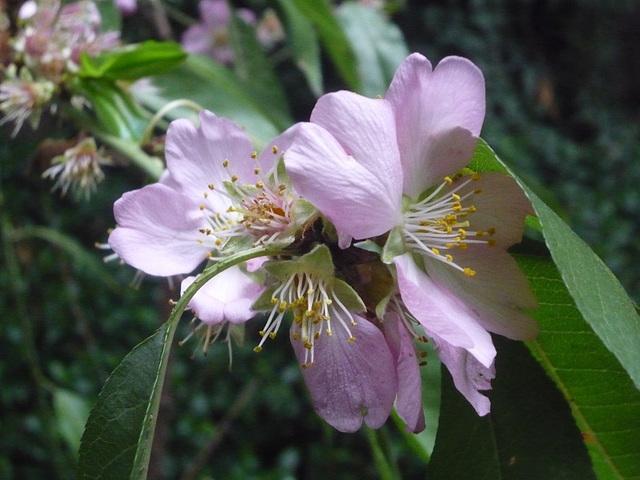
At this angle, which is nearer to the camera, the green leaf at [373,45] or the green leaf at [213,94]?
the green leaf at [213,94]

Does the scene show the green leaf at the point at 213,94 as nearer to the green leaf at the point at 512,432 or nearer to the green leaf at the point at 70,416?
the green leaf at the point at 512,432

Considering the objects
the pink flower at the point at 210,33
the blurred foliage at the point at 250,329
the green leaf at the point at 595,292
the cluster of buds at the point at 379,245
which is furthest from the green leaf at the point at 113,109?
the pink flower at the point at 210,33

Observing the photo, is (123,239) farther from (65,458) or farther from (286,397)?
(286,397)

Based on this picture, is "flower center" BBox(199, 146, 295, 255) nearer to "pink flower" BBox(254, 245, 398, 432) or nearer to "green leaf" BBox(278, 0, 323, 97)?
"pink flower" BBox(254, 245, 398, 432)

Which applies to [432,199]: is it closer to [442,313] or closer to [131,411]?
[442,313]

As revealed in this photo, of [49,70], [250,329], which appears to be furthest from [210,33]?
[49,70]

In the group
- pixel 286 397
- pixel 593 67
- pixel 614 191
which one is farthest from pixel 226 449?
pixel 593 67
